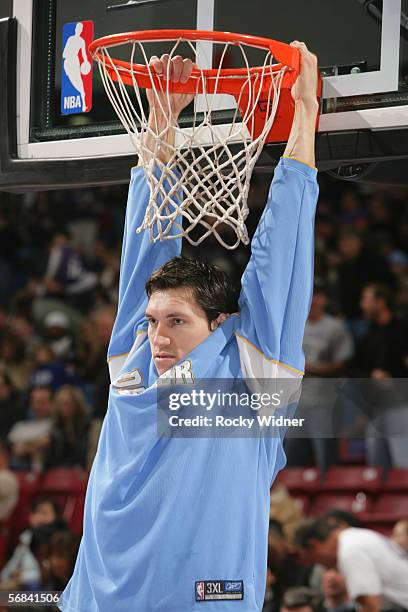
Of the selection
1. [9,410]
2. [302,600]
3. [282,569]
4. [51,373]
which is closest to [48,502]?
[9,410]

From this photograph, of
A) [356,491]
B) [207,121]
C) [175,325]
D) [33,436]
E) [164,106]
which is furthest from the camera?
[33,436]

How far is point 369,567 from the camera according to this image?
4582 millimetres

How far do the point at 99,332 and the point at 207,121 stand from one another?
4.58m

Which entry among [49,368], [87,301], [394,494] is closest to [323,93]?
[394,494]

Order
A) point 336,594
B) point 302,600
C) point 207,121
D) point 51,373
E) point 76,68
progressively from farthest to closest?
point 51,373
point 302,600
point 336,594
point 76,68
point 207,121

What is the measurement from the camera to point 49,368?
7.20 metres

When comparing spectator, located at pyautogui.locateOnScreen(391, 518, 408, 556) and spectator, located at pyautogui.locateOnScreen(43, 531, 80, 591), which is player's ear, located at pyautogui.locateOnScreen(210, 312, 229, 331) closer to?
spectator, located at pyautogui.locateOnScreen(391, 518, 408, 556)

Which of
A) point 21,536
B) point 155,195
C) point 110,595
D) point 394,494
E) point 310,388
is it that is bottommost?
point 21,536

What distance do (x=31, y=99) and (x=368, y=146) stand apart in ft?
4.37

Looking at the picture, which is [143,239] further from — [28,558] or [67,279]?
[67,279]

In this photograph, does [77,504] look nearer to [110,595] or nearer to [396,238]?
[396,238]

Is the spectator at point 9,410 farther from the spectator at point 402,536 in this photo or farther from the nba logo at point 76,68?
the nba logo at point 76,68

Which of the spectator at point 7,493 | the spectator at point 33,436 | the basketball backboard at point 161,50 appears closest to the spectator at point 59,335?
the spectator at point 33,436

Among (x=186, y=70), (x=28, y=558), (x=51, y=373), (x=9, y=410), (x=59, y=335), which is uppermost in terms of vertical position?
(x=186, y=70)
